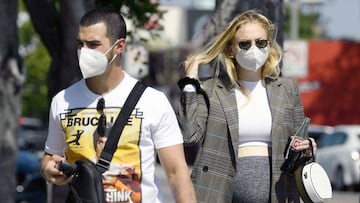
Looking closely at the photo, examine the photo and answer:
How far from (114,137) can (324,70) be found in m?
31.0

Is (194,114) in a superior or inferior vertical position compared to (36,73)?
superior

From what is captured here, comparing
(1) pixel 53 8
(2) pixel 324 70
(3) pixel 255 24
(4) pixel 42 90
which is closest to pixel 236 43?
(3) pixel 255 24

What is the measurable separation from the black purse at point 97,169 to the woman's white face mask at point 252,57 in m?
1.10

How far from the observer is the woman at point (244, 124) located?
19.1ft

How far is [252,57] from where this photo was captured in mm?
5848

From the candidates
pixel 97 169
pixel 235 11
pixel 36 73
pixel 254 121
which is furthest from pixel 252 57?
pixel 36 73

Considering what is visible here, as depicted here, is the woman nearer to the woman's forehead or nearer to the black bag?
Result: the woman's forehead

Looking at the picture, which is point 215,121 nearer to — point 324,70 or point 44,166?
point 44,166

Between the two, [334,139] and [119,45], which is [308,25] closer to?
[334,139]

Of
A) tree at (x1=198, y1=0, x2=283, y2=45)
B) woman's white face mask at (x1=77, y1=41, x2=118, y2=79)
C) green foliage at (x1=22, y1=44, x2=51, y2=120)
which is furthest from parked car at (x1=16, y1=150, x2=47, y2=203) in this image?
green foliage at (x1=22, y1=44, x2=51, y2=120)

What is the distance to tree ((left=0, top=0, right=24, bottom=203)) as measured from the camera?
9414 mm

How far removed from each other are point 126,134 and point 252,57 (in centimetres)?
125

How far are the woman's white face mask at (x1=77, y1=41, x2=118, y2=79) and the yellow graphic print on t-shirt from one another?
17 centimetres

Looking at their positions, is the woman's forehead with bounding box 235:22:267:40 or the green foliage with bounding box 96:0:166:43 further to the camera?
the green foliage with bounding box 96:0:166:43
